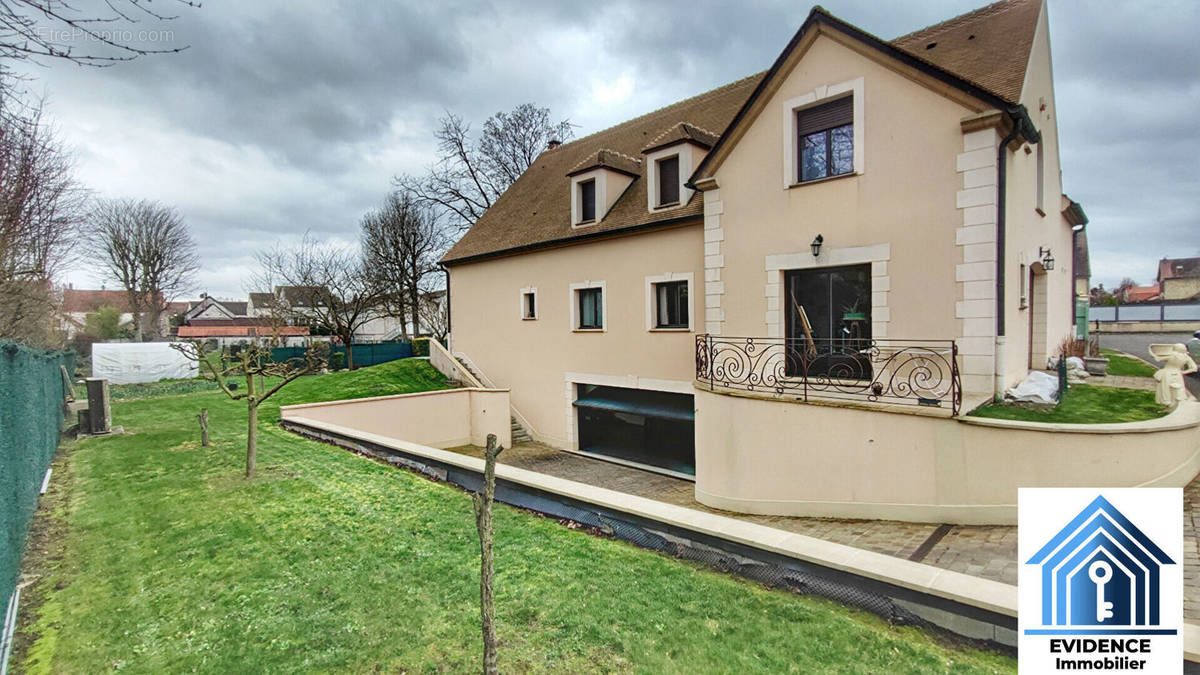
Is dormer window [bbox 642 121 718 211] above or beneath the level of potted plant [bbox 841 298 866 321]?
above

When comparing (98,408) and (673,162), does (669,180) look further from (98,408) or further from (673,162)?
(98,408)

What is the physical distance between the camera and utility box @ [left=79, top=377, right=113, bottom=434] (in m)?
11.7

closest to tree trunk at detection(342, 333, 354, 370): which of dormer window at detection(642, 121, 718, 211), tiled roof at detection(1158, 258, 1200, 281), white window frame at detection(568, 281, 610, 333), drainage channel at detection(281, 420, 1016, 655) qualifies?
white window frame at detection(568, 281, 610, 333)

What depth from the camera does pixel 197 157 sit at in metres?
11.3

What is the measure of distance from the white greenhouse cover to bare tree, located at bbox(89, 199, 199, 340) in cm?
1711

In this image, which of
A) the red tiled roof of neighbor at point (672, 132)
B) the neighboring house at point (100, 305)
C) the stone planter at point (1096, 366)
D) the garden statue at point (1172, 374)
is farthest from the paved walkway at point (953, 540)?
the neighboring house at point (100, 305)

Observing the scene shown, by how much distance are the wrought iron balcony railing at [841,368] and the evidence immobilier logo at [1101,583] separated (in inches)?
106

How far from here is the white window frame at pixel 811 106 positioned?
8.77 metres

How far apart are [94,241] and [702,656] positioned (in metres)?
49.1

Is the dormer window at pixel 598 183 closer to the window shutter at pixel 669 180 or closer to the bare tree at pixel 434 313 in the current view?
the window shutter at pixel 669 180

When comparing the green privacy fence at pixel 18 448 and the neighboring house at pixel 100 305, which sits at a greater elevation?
the neighboring house at pixel 100 305

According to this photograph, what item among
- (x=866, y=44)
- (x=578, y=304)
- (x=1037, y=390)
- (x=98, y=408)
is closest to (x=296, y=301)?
(x=98, y=408)

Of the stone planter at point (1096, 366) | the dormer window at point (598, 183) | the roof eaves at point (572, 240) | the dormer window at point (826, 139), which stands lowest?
the stone planter at point (1096, 366)

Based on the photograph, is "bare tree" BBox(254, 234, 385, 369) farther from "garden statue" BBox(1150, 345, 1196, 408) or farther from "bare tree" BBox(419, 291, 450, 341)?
"garden statue" BBox(1150, 345, 1196, 408)
